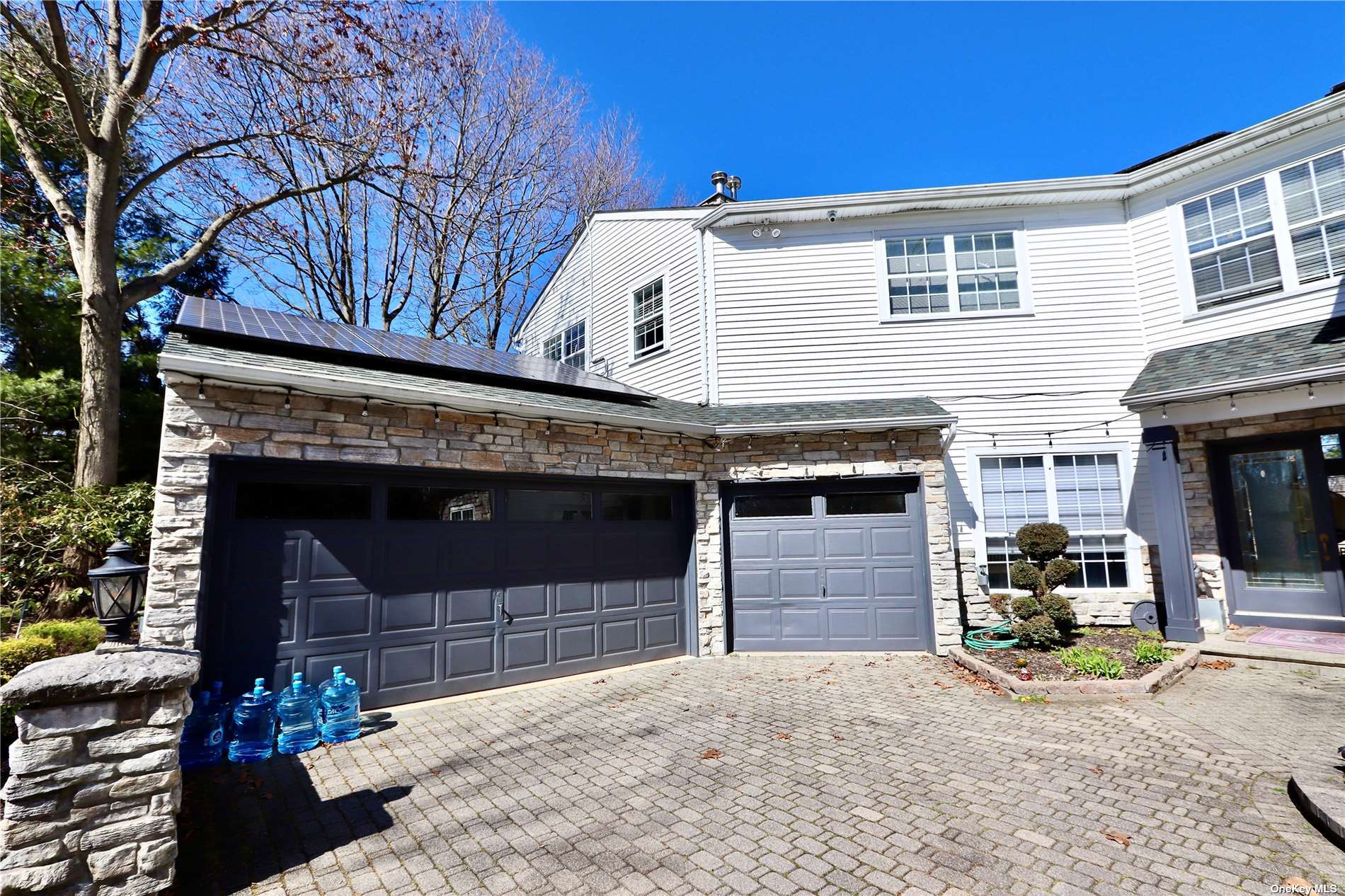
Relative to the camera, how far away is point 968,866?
312 centimetres

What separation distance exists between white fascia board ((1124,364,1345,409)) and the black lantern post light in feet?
35.1

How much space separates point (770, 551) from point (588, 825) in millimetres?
5451

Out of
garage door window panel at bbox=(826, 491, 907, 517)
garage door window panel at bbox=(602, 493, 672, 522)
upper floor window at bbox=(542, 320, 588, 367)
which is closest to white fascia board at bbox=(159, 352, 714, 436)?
garage door window panel at bbox=(602, 493, 672, 522)

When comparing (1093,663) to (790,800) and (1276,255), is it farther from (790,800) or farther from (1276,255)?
(1276,255)

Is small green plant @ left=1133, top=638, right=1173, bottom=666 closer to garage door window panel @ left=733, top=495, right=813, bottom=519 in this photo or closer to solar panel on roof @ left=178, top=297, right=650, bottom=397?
garage door window panel @ left=733, top=495, right=813, bottom=519

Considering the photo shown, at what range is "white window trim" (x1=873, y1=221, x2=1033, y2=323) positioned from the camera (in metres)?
9.84

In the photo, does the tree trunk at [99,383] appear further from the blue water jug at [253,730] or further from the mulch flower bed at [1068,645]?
the mulch flower bed at [1068,645]

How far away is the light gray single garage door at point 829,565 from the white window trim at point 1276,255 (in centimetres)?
529

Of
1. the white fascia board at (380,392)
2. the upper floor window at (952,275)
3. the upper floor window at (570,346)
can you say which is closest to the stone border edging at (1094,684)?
the white fascia board at (380,392)

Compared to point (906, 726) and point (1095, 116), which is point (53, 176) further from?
point (1095, 116)

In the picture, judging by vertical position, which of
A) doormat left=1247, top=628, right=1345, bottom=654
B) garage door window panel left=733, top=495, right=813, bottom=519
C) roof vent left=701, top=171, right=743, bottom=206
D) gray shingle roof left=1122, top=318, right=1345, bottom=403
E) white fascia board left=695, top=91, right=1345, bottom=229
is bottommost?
doormat left=1247, top=628, right=1345, bottom=654

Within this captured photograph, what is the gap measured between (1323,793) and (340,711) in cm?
702

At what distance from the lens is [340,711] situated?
5355 millimetres

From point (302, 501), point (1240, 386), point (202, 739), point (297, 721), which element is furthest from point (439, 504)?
point (1240, 386)
